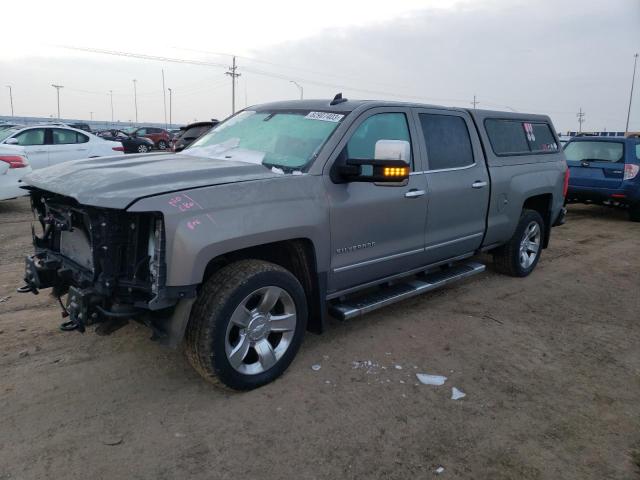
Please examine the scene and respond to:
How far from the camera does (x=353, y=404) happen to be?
10.5 feet

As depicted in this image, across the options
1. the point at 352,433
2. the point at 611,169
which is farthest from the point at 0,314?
the point at 611,169

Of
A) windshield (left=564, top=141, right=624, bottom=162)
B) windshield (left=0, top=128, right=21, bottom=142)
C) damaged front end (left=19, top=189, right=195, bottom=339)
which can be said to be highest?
windshield (left=0, top=128, right=21, bottom=142)


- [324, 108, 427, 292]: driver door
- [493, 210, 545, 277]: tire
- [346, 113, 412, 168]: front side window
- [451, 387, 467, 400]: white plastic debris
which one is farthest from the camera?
[493, 210, 545, 277]: tire

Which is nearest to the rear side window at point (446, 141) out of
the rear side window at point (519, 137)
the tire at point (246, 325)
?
the rear side window at point (519, 137)

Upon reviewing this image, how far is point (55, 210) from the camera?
3.41 metres

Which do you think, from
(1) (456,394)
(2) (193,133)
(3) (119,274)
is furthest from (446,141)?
(2) (193,133)

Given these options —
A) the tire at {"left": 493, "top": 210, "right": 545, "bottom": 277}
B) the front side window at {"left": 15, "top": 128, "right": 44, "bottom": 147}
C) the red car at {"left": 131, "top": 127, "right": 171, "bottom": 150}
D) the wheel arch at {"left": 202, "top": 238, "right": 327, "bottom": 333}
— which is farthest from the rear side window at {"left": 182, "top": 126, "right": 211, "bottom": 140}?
the red car at {"left": 131, "top": 127, "right": 171, "bottom": 150}

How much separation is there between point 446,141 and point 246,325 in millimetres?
2657

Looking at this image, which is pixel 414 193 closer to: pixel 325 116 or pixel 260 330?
pixel 325 116

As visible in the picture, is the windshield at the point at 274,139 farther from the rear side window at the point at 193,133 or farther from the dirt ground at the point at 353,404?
the rear side window at the point at 193,133

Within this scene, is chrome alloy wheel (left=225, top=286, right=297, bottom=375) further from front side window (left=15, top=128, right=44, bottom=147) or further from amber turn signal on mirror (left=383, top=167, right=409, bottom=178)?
front side window (left=15, top=128, right=44, bottom=147)

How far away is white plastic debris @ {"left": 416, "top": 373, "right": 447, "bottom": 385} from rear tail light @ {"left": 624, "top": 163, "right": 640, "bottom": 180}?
8.30 meters

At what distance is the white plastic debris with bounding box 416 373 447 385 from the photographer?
3.53 meters

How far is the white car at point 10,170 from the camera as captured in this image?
8.83 meters
